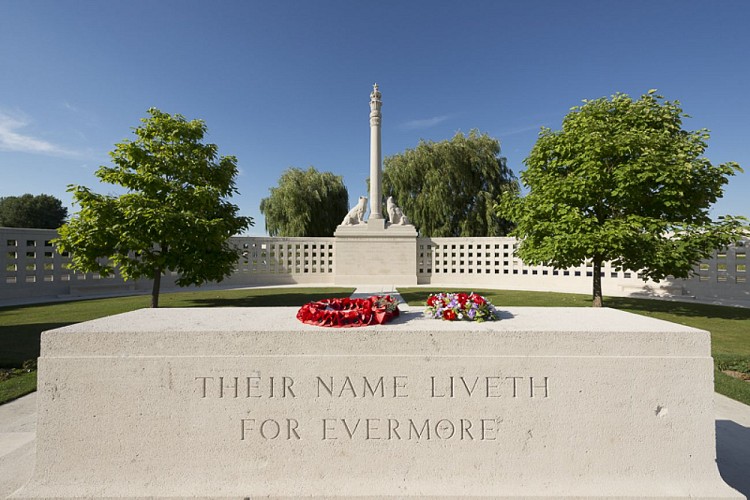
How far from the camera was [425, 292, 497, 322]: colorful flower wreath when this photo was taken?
3113 millimetres

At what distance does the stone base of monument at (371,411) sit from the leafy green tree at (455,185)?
23.0m

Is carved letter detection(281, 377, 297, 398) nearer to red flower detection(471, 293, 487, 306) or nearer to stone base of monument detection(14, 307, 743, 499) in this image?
stone base of monument detection(14, 307, 743, 499)

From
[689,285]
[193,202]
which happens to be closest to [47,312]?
[193,202]

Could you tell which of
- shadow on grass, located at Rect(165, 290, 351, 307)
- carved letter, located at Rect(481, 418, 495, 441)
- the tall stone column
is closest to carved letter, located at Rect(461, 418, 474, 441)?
carved letter, located at Rect(481, 418, 495, 441)

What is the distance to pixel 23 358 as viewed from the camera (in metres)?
6.11

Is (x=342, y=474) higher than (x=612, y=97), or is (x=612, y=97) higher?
(x=612, y=97)

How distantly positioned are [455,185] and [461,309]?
940 inches

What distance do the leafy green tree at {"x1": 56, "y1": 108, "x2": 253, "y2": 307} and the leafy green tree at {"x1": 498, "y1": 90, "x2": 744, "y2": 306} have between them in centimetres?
1088

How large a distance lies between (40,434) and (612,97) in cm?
1590

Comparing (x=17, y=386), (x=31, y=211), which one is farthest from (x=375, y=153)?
(x=31, y=211)

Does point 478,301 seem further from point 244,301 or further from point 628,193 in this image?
point 244,301

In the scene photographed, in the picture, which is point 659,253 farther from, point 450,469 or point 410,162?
point 410,162

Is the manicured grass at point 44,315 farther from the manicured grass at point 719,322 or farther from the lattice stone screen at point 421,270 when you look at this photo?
the manicured grass at point 719,322

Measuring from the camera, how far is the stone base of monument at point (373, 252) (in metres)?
20.8
